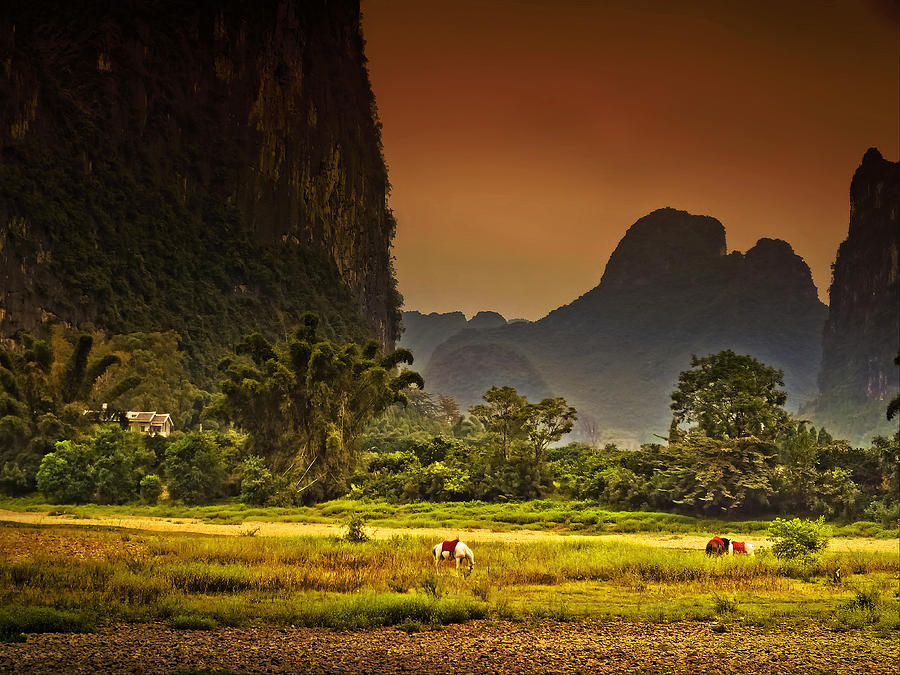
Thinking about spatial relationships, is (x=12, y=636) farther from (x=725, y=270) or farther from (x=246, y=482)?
(x=725, y=270)

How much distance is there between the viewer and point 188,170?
6234 cm

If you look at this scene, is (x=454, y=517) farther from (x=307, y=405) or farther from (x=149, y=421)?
(x=149, y=421)

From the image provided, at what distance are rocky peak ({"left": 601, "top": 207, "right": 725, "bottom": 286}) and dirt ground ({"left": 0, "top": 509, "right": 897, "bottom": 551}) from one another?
148397mm

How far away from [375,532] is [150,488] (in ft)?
33.3

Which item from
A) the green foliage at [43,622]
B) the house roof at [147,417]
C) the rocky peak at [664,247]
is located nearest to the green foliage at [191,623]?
the green foliage at [43,622]

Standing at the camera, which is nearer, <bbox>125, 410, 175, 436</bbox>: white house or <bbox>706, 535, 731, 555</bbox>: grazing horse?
<bbox>706, 535, 731, 555</bbox>: grazing horse

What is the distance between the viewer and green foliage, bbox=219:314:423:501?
96.1 ft

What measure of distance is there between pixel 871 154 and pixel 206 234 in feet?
305

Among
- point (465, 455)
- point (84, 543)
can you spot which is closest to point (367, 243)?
point (465, 455)

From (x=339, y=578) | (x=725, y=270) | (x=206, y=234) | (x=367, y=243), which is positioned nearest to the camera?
(x=339, y=578)

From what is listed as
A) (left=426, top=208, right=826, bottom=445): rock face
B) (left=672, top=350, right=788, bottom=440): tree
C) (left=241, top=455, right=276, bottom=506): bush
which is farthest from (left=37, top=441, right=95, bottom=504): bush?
Answer: (left=426, top=208, right=826, bottom=445): rock face

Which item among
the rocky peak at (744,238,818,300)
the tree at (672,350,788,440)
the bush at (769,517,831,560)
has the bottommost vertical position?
the bush at (769,517,831,560)

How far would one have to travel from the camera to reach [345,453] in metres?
30.2

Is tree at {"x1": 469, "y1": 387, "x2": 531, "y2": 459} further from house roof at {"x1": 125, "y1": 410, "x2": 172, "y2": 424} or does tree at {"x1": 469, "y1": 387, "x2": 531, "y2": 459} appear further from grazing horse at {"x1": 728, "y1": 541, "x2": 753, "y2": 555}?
house roof at {"x1": 125, "y1": 410, "x2": 172, "y2": 424}
